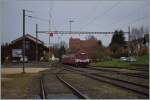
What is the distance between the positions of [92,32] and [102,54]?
143 ft

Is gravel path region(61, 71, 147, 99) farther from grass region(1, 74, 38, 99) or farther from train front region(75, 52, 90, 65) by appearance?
train front region(75, 52, 90, 65)

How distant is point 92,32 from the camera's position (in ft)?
224

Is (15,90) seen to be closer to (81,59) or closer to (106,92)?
(106,92)

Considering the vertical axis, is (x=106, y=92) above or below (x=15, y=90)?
above

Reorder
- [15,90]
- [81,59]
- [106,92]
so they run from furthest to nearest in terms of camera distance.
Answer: [81,59]
[15,90]
[106,92]

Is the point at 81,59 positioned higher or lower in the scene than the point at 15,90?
higher

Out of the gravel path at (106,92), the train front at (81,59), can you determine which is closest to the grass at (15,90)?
the gravel path at (106,92)

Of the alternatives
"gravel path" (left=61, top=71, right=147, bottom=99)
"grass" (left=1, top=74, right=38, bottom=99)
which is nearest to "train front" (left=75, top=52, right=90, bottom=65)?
"grass" (left=1, top=74, right=38, bottom=99)

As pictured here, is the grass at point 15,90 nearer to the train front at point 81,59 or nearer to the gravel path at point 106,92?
the gravel path at point 106,92

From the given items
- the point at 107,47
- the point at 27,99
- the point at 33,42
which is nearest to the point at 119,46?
the point at 107,47

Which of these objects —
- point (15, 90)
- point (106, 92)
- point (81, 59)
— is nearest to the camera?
point (106, 92)

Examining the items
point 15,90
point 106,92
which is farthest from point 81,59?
point 106,92

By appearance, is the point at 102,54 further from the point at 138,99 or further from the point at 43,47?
the point at 138,99

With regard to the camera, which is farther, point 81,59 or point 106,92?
point 81,59
